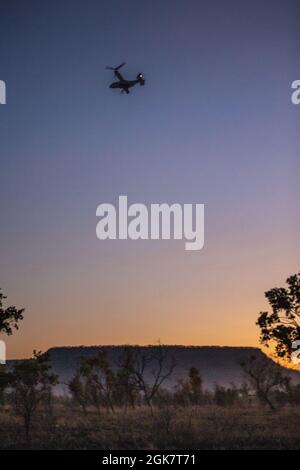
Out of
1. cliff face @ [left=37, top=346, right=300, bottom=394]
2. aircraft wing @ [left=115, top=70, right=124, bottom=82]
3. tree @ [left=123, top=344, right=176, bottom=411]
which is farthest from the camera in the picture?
cliff face @ [left=37, top=346, right=300, bottom=394]

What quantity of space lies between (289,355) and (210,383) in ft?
381

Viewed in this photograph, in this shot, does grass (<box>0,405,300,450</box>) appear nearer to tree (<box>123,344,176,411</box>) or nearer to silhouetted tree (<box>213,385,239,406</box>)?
tree (<box>123,344,176,411</box>)

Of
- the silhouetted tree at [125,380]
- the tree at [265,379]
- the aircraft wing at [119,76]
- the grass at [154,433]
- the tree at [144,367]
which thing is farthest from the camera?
the tree at [265,379]

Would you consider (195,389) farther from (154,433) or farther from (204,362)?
(204,362)

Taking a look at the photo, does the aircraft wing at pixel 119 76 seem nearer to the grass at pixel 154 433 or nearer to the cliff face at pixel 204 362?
the grass at pixel 154 433

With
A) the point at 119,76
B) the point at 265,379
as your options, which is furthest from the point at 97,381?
the point at 119,76

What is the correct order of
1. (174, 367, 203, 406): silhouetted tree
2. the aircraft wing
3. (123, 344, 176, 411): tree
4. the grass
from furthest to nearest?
1. (174, 367, 203, 406): silhouetted tree
2. (123, 344, 176, 411): tree
3. the aircraft wing
4. the grass

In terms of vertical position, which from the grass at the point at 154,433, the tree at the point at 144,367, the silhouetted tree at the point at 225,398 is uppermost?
the tree at the point at 144,367

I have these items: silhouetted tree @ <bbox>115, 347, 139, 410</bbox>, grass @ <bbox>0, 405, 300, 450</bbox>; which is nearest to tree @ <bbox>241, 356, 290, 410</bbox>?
silhouetted tree @ <bbox>115, 347, 139, 410</bbox>

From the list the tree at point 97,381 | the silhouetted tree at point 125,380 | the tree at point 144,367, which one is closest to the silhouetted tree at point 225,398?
the tree at point 144,367

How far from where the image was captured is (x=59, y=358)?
158375 millimetres

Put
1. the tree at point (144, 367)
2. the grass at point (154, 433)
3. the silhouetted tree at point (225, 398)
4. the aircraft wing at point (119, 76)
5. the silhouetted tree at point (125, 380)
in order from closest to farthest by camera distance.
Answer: the grass at point (154, 433)
the aircraft wing at point (119, 76)
the tree at point (144, 367)
the silhouetted tree at point (125, 380)
the silhouetted tree at point (225, 398)
